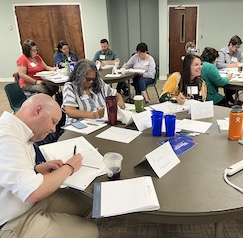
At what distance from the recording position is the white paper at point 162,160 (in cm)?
109

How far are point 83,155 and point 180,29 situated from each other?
6056 millimetres

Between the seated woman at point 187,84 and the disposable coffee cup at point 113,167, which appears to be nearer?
the disposable coffee cup at point 113,167

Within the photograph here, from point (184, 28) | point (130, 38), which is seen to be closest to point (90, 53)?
point (130, 38)

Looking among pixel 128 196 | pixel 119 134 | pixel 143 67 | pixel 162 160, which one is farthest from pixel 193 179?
pixel 143 67

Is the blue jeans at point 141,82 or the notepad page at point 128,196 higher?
the notepad page at point 128,196

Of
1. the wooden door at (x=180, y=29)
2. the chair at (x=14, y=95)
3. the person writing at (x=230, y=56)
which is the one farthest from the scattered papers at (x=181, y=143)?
the wooden door at (x=180, y=29)

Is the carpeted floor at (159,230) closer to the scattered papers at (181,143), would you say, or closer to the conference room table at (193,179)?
the conference room table at (193,179)

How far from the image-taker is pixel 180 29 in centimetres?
645

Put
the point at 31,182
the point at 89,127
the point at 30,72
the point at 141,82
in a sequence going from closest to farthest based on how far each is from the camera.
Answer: the point at 31,182
the point at 89,127
the point at 30,72
the point at 141,82

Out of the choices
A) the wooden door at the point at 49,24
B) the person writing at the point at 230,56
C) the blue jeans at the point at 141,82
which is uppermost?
the wooden door at the point at 49,24

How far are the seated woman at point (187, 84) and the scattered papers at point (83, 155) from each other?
44.2 inches

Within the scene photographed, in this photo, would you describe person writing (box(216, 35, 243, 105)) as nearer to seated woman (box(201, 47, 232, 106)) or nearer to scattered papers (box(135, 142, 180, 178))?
seated woman (box(201, 47, 232, 106))

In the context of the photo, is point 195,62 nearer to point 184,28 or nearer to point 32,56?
point 32,56

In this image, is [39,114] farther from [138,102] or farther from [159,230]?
[159,230]
